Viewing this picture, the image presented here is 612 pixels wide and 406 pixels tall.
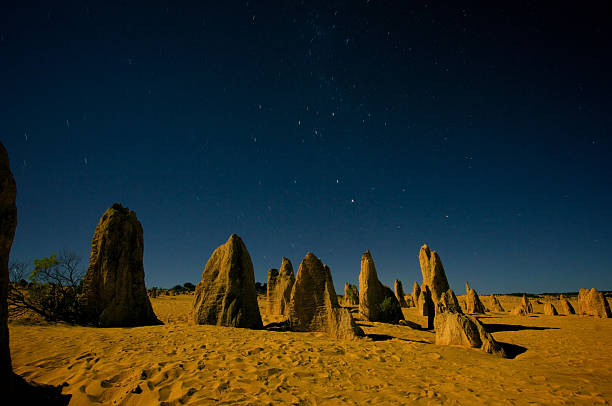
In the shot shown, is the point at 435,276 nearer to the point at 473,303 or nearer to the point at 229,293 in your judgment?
the point at 473,303

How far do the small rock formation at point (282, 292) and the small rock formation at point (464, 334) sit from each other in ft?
35.8

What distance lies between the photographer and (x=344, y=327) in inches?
376

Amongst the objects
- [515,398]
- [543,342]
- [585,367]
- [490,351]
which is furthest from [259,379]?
[543,342]

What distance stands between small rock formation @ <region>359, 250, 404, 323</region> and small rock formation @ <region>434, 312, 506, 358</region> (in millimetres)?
6921

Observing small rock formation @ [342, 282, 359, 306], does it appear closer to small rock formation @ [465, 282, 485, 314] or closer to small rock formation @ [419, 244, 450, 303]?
small rock formation @ [465, 282, 485, 314]

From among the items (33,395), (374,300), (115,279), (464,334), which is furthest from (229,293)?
(374,300)

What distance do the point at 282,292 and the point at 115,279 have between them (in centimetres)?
1065

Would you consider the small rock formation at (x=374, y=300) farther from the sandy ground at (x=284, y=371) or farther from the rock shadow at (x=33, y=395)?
the rock shadow at (x=33, y=395)

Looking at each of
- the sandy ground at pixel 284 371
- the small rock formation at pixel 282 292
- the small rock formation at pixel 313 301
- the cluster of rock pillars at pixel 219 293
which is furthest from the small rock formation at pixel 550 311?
the small rock formation at pixel 313 301

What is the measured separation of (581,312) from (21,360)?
32462mm

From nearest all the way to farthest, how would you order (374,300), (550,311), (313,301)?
(313,301) → (374,300) → (550,311)

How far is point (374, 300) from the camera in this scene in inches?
661

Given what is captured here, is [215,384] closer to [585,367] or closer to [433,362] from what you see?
[433,362]

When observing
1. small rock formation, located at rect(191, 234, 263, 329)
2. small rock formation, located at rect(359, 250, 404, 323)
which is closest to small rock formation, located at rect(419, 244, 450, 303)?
small rock formation, located at rect(359, 250, 404, 323)
